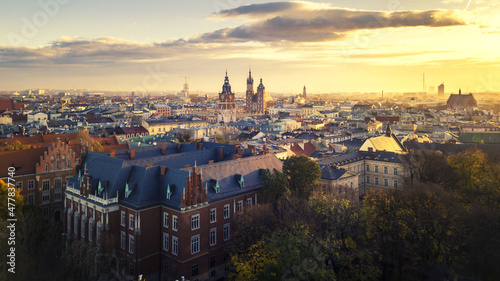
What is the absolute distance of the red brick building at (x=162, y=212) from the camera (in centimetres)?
3794

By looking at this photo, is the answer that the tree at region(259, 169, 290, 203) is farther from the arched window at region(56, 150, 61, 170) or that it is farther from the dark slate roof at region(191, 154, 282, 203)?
the arched window at region(56, 150, 61, 170)

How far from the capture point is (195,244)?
3847 centimetres

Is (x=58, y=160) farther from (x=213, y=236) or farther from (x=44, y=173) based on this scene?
(x=213, y=236)

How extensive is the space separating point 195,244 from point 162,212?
494 cm

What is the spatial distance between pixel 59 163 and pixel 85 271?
77.3 ft

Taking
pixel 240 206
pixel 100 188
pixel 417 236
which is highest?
pixel 100 188

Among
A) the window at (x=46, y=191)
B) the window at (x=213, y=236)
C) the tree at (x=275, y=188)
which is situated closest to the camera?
the window at (x=213, y=236)

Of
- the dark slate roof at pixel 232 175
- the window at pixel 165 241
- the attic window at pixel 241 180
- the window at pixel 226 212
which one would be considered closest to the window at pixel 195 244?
the window at pixel 165 241

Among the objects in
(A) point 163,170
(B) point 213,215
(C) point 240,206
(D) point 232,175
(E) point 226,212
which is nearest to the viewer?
(B) point 213,215

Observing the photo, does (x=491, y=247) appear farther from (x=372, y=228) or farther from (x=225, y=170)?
(x=225, y=170)

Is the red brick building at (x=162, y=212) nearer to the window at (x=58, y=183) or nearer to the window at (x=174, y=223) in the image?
the window at (x=174, y=223)

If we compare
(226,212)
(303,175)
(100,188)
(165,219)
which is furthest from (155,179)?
(303,175)

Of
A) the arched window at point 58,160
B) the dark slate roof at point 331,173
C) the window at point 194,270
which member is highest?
the arched window at point 58,160

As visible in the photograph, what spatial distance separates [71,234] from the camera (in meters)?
45.6
